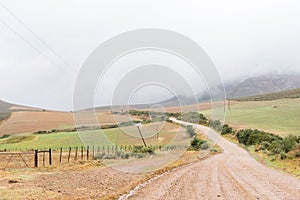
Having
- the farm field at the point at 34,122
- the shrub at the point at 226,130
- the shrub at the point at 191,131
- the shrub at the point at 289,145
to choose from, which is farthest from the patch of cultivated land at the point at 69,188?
the farm field at the point at 34,122

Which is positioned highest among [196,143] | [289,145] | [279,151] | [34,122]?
[34,122]

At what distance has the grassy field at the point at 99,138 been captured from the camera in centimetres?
3712

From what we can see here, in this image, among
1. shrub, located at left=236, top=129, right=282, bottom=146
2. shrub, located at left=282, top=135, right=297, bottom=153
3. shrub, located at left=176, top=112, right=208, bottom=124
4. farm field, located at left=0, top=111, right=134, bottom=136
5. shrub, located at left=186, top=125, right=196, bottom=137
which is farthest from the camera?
farm field, located at left=0, top=111, right=134, bottom=136

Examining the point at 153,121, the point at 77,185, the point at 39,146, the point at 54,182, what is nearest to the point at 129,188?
the point at 77,185

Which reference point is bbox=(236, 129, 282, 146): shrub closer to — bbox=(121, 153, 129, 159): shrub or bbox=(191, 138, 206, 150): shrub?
bbox=(191, 138, 206, 150): shrub

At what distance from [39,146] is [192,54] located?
2274 inches

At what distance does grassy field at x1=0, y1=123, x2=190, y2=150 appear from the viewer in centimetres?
3712

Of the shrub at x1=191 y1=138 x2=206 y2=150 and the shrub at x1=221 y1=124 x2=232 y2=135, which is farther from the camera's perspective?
the shrub at x1=221 y1=124 x2=232 y2=135

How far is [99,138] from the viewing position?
3881 centimetres

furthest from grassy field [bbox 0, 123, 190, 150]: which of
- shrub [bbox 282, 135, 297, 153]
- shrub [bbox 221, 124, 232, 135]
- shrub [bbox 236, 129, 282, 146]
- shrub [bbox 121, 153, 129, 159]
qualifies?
shrub [bbox 221, 124, 232, 135]

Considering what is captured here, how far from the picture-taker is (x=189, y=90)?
24125 millimetres

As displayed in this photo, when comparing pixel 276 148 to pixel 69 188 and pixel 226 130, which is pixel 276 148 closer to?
pixel 69 188

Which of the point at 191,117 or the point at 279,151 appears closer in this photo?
the point at 279,151

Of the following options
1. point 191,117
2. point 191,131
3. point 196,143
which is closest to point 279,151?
point 191,117
